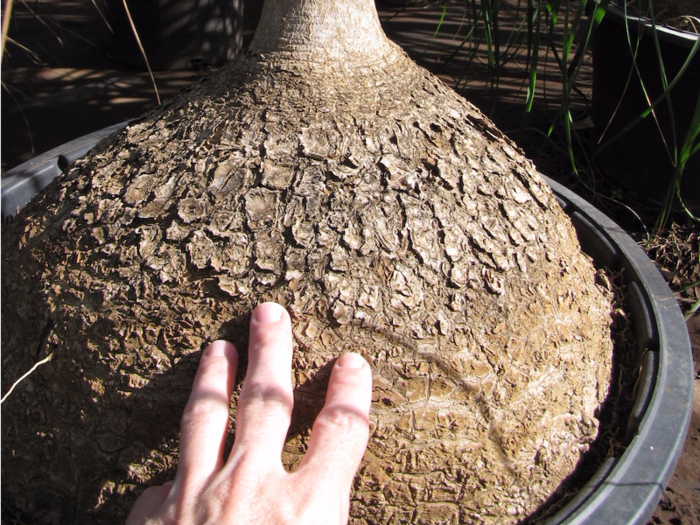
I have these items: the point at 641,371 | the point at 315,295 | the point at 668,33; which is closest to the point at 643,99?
the point at 668,33

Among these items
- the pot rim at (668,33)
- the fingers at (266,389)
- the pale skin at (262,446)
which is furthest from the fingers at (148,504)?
the pot rim at (668,33)

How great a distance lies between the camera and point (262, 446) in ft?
2.23

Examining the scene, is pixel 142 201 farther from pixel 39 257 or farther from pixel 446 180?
pixel 446 180

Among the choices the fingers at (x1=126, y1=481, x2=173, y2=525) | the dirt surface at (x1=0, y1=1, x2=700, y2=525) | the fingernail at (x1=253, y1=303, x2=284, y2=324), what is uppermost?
the fingernail at (x1=253, y1=303, x2=284, y2=324)

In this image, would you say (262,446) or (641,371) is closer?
(262,446)

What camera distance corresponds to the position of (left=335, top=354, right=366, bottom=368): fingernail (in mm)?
740

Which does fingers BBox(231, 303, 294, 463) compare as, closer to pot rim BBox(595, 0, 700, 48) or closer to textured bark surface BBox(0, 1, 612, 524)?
textured bark surface BBox(0, 1, 612, 524)

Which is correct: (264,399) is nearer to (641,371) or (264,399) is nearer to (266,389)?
(266,389)

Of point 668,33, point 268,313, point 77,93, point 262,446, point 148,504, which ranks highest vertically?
point 668,33

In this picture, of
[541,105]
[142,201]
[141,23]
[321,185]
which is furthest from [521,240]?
[141,23]

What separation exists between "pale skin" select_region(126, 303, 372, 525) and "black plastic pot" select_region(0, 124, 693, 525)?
0.30m

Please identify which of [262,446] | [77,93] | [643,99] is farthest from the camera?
[77,93]

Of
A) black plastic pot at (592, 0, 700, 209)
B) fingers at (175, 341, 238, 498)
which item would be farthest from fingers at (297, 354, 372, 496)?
black plastic pot at (592, 0, 700, 209)

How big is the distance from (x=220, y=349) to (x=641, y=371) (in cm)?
69
